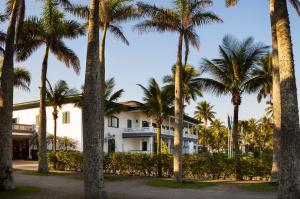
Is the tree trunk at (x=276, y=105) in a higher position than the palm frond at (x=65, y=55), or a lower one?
lower

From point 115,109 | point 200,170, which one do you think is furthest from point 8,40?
point 115,109

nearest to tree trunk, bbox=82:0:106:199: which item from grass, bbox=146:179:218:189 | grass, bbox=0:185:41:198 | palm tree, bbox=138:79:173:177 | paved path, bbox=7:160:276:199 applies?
paved path, bbox=7:160:276:199

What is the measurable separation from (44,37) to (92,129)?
1589 centimetres

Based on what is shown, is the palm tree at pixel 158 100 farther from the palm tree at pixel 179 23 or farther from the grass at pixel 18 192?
the grass at pixel 18 192

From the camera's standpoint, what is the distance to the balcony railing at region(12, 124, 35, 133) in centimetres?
4428

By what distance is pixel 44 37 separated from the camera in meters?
26.0

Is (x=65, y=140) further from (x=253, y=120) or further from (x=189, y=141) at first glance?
(x=253, y=120)

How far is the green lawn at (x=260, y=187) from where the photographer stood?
1703cm

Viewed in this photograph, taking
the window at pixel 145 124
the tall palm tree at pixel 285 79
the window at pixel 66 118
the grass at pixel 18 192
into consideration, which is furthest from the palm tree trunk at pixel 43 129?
the window at pixel 145 124

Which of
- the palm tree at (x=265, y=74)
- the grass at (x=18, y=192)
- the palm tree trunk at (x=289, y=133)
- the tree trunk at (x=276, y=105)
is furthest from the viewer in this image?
Result: the palm tree at (x=265, y=74)

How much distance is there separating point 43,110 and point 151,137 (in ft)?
78.2

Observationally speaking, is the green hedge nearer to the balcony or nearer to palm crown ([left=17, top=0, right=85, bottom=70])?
palm crown ([left=17, top=0, right=85, bottom=70])

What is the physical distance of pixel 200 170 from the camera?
74.4 feet

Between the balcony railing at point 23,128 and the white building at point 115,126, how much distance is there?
427 mm
